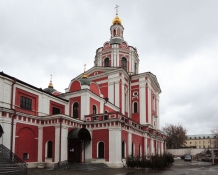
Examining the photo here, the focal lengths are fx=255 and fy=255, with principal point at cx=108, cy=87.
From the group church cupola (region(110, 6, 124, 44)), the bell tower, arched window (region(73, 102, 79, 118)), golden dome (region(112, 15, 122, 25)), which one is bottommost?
arched window (region(73, 102, 79, 118))

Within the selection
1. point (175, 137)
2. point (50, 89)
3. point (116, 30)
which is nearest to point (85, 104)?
point (50, 89)

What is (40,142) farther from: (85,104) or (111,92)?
(111,92)

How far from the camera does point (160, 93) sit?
1688 inches

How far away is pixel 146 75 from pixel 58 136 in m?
17.6

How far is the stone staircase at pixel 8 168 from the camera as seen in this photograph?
15112mm

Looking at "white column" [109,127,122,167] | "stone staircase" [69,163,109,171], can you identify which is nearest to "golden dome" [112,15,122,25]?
"white column" [109,127,122,167]

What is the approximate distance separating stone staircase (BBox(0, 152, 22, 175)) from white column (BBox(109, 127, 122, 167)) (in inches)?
368

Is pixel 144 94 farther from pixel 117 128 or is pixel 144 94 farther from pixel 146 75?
pixel 117 128

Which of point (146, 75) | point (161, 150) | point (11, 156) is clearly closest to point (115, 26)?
point (146, 75)

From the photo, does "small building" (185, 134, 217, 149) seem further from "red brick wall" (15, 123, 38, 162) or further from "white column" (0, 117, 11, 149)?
"white column" (0, 117, 11, 149)

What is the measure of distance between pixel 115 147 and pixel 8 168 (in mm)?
10176

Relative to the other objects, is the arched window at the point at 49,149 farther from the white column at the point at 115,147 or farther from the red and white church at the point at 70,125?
the white column at the point at 115,147

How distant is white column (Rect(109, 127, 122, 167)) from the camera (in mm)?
22984

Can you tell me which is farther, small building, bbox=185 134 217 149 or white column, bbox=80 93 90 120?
small building, bbox=185 134 217 149
